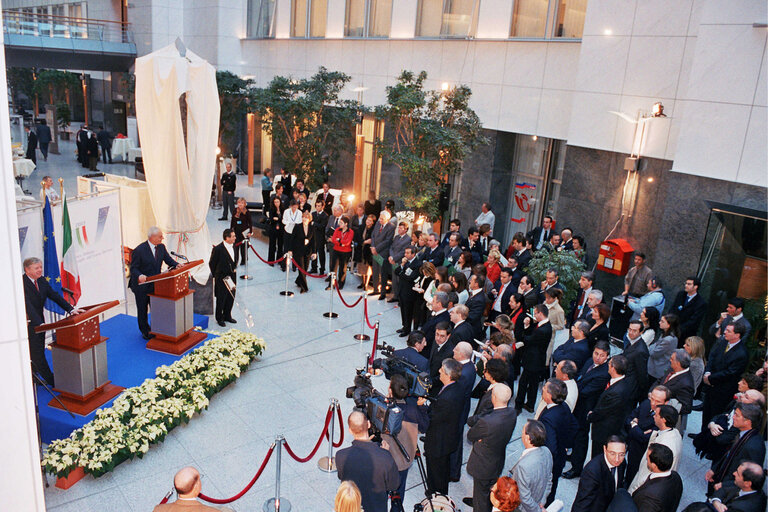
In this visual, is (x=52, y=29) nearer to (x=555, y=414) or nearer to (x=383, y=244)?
(x=383, y=244)

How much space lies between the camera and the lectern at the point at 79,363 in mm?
6609

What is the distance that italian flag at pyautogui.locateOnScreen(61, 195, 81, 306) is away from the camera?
24.3 feet

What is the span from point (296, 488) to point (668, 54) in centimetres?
945

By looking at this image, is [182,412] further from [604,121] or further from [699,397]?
[604,121]

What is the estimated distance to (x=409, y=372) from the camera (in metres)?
5.50

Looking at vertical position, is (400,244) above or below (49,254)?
below

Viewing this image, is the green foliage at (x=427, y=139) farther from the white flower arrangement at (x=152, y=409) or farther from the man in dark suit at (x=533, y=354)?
the man in dark suit at (x=533, y=354)

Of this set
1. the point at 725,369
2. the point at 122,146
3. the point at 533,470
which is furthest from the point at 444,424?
the point at 122,146

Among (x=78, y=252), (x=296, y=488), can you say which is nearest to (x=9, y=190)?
(x=296, y=488)

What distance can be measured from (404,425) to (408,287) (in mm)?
4660

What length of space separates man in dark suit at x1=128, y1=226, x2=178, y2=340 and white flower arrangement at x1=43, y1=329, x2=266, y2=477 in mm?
1123

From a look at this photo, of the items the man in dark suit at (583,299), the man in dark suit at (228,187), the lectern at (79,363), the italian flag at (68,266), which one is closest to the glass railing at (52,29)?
the man in dark suit at (228,187)

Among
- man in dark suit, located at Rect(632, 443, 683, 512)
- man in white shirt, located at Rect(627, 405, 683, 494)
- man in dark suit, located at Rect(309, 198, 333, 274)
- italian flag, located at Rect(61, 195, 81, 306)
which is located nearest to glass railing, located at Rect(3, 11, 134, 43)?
man in dark suit, located at Rect(309, 198, 333, 274)

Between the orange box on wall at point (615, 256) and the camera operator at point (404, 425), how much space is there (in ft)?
22.6
